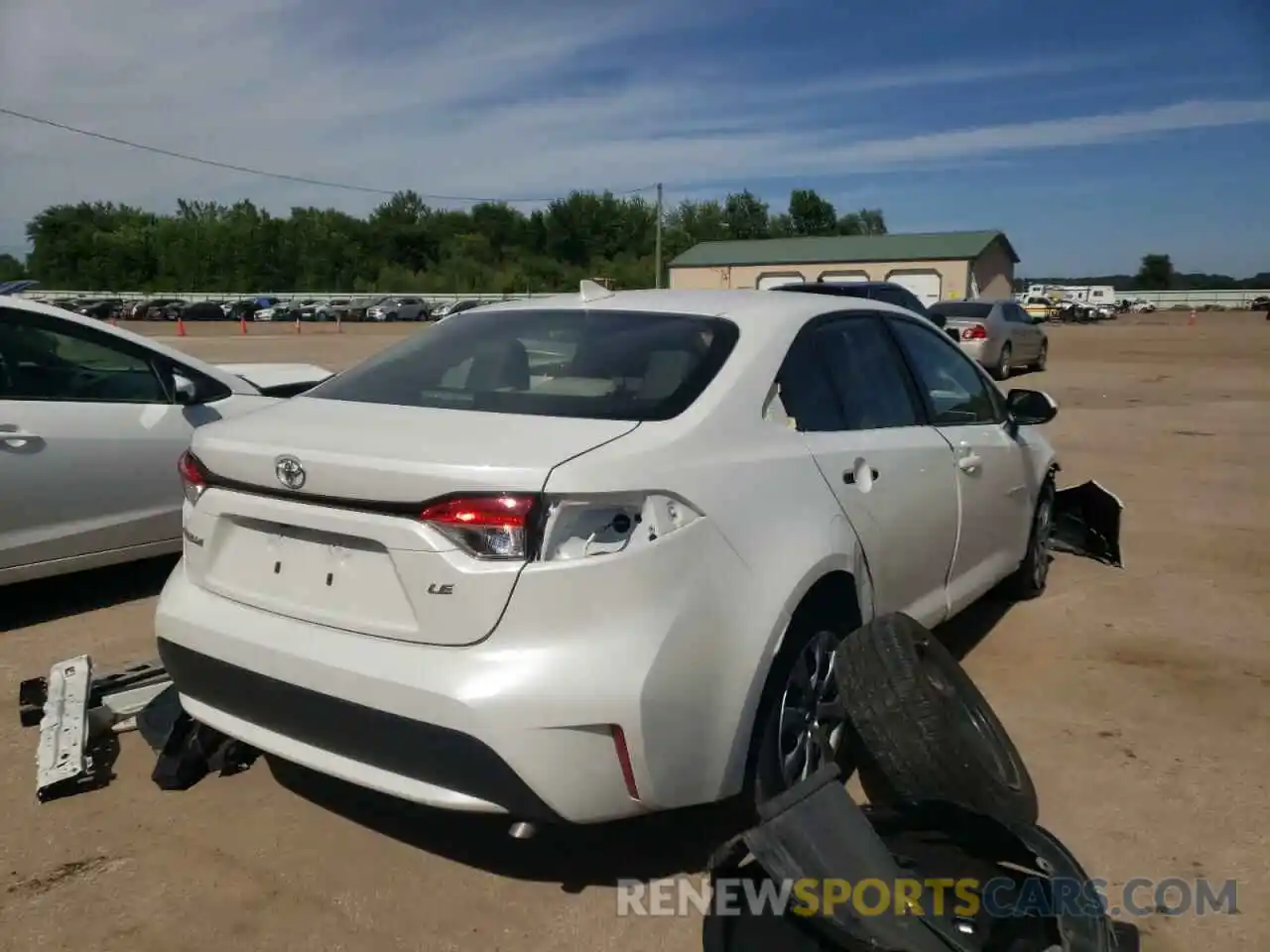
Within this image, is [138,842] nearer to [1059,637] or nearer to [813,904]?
[813,904]

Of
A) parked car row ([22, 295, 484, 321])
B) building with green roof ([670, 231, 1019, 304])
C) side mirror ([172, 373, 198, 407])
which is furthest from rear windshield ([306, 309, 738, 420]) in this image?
parked car row ([22, 295, 484, 321])

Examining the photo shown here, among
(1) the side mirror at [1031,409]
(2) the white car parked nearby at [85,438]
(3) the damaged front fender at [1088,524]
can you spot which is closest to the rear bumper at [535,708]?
(2) the white car parked nearby at [85,438]

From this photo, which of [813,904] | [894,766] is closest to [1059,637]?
[894,766]

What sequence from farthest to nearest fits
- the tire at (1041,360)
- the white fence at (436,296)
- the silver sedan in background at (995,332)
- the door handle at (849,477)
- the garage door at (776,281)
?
the white fence at (436,296)
the garage door at (776,281)
the tire at (1041,360)
the silver sedan in background at (995,332)
the door handle at (849,477)

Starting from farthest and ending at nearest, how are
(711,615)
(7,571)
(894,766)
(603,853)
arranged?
(7,571) → (603,853) → (894,766) → (711,615)

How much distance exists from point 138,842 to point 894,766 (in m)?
2.22

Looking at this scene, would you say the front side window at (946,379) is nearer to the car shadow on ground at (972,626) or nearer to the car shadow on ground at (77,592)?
the car shadow on ground at (972,626)

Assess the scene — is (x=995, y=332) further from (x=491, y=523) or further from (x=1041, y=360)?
(x=491, y=523)

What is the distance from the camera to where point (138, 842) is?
3023mm

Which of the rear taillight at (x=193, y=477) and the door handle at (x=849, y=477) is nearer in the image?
the rear taillight at (x=193, y=477)

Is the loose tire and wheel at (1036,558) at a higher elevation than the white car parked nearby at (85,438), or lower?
lower

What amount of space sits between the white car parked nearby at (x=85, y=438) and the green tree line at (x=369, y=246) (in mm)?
68927

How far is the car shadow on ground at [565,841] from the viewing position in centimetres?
290

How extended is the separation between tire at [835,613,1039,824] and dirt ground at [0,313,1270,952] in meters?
0.43
